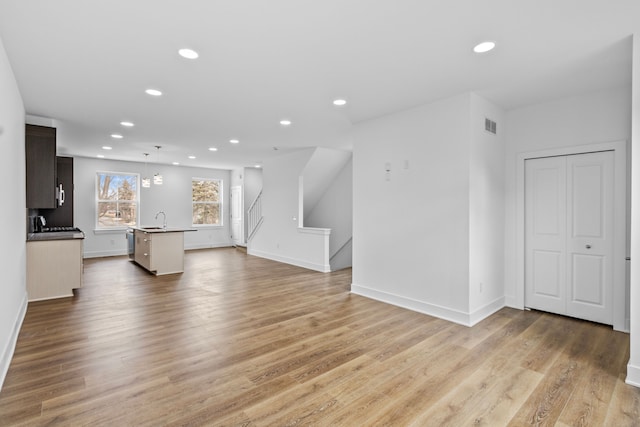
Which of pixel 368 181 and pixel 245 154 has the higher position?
pixel 245 154

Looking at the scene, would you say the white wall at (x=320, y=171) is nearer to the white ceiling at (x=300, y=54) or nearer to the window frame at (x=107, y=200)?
the white ceiling at (x=300, y=54)

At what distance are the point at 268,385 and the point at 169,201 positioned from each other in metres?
8.84

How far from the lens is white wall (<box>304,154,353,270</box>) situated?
812 centimetres

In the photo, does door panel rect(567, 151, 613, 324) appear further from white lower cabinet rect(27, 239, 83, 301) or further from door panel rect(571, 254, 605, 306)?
white lower cabinet rect(27, 239, 83, 301)

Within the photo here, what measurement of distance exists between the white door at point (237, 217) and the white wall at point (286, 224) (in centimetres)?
203

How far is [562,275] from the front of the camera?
398 cm

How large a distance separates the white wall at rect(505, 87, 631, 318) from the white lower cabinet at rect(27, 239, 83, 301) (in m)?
6.24

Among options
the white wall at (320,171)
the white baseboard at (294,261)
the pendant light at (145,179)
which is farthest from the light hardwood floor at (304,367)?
the white wall at (320,171)

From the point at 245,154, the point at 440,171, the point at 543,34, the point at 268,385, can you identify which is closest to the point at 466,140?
the point at 440,171

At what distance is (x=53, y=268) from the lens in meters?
4.72

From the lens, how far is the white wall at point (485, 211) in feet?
12.3

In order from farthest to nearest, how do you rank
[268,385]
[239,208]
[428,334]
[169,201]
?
[239,208]
[169,201]
[428,334]
[268,385]

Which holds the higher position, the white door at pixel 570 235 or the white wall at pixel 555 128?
the white wall at pixel 555 128

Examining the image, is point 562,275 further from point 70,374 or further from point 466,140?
point 70,374
